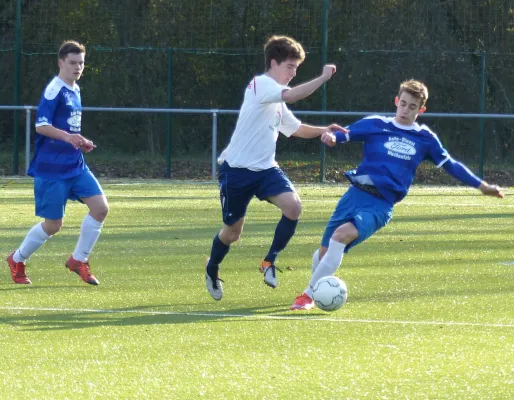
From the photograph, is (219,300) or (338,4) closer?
(219,300)

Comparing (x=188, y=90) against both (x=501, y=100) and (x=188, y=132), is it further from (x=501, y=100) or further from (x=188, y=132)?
(x=501, y=100)

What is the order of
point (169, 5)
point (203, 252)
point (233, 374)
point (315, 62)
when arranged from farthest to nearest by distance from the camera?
point (169, 5) < point (315, 62) < point (203, 252) < point (233, 374)

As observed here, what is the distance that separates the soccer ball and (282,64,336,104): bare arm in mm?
1179

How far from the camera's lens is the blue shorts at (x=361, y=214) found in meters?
6.95

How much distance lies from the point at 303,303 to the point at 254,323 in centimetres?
63

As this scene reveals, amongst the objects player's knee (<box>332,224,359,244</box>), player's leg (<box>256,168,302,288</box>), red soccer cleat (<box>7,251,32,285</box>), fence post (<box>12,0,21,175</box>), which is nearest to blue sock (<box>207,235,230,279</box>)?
player's leg (<box>256,168,302,288</box>)

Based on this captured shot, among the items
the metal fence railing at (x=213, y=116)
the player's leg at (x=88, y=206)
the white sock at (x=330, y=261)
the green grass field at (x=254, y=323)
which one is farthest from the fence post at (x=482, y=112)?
the white sock at (x=330, y=261)

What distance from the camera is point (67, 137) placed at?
7730 millimetres

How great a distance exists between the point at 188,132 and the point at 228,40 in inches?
81.7

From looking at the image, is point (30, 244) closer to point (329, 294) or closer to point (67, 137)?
point (67, 137)

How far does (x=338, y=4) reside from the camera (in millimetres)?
21547

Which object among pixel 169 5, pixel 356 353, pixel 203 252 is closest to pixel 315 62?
pixel 169 5

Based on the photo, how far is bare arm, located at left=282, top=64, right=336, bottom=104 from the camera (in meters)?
6.87

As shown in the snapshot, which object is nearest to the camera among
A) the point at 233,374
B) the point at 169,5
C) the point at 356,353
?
the point at 233,374
